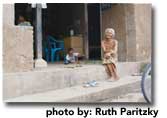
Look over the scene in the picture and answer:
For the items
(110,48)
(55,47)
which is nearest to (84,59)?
(55,47)

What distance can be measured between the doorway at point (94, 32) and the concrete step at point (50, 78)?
1.58 metres

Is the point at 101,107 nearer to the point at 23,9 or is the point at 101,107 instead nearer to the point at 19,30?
the point at 19,30

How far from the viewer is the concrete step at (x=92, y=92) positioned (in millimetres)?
5323

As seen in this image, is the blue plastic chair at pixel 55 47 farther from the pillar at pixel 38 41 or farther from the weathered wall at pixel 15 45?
the weathered wall at pixel 15 45

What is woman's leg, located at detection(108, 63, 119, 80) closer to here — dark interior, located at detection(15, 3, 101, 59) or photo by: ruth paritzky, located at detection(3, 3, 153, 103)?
photo by: ruth paritzky, located at detection(3, 3, 153, 103)

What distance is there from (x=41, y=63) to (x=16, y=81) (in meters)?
1.21

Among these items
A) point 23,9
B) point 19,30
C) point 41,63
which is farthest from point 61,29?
point 19,30

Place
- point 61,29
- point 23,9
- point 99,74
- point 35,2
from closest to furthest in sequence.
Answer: point 35,2 → point 99,74 → point 23,9 → point 61,29

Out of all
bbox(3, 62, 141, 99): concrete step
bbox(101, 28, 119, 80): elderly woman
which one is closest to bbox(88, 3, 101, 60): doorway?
bbox(3, 62, 141, 99): concrete step

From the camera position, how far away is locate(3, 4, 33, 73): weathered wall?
532 centimetres

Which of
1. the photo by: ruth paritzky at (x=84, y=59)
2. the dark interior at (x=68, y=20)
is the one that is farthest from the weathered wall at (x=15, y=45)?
the dark interior at (x=68, y=20)

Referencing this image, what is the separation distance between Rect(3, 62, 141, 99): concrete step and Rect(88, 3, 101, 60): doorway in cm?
158

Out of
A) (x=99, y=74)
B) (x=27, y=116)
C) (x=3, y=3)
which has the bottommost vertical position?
(x=27, y=116)

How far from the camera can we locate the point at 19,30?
5.50 m
